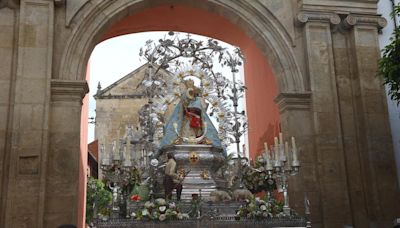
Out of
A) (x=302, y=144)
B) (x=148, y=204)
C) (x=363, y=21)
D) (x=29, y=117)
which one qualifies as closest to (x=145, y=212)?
(x=148, y=204)

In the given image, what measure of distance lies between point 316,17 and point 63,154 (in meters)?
5.93

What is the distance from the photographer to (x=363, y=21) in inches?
438

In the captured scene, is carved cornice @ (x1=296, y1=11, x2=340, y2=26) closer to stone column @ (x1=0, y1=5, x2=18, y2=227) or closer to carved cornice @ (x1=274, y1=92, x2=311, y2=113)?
carved cornice @ (x1=274, y1=92, x2=311, y2=113)

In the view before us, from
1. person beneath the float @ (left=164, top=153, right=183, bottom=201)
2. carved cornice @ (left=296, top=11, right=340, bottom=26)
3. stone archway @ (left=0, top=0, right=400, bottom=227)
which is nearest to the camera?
person beneath the float @ (left=164, top=153, right=183, bottom=201)

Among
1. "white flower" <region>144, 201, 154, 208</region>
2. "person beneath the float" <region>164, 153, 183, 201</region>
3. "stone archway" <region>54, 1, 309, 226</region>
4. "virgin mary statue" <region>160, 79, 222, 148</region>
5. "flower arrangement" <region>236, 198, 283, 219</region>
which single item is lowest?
"flower arrangement" <region>236, 198, 283, 219</region>

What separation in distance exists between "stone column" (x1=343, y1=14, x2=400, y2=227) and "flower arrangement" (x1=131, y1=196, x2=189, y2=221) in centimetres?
417

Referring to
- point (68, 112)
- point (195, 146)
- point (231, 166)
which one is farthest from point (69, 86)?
point (231, 166)

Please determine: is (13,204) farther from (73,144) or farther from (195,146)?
(195,146)

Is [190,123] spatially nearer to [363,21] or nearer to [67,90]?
[67,90]

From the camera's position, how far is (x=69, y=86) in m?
9.70

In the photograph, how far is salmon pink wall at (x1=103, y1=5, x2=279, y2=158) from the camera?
1369 centimetres

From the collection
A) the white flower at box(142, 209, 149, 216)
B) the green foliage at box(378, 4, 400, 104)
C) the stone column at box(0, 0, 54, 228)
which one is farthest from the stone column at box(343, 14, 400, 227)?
the stone column at box(0, 0, 54, 228)

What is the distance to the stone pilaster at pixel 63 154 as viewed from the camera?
914 cm

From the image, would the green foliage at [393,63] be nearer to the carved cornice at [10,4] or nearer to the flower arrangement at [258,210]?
the flower arrangement at [258,210]
